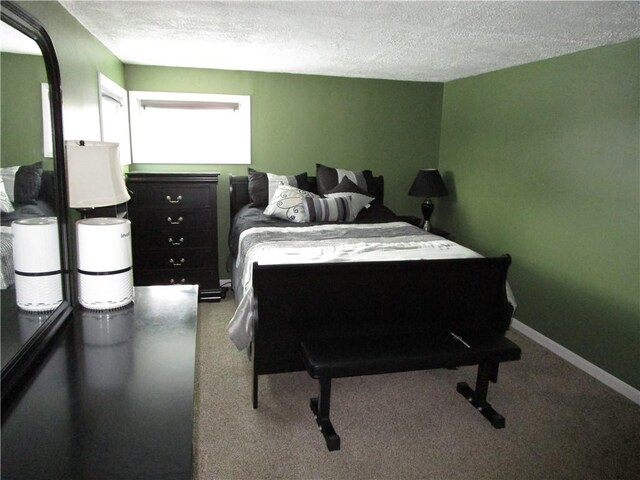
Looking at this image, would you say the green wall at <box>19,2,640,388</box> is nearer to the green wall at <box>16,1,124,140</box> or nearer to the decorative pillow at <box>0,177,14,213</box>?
the green wall at <box>16,1,124,140</box>

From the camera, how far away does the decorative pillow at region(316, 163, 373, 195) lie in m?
4.16

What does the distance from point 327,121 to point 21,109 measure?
11.0 feet

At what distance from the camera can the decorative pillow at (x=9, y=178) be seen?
1132mm

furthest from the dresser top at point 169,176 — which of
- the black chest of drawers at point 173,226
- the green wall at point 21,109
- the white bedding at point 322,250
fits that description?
the green wall at point 21,109

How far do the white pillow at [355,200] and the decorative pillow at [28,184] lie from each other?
2640mm

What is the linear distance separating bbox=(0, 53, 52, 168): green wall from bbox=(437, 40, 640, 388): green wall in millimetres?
3003

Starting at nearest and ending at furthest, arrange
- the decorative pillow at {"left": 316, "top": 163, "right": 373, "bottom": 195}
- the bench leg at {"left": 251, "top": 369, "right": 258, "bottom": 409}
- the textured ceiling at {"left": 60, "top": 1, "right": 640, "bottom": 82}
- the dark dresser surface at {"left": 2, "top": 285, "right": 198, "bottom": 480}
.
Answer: the dark dresser surface at {"left": 2, "top": 285, "right": 198, "bottom": 480}, the textured ceiling at {"left": 60, "top": 1, "right": 640, "bottom": 82}, the bench leg at {"left": 251, "top": 369, "right": 258, "bottom": 409}, the decorative pillow at {"left": 316, "top": 163, "right": 373, "bottom": 195}

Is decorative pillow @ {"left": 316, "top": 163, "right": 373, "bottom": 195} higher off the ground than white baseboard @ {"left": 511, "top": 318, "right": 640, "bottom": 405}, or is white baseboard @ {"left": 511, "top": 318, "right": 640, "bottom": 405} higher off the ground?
decorative pillow @ {"left": 316, "top": 163, "right": 373, "bottom": 195}

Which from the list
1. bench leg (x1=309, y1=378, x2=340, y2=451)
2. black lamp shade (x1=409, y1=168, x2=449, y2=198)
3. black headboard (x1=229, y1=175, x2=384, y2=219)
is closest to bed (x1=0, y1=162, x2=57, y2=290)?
bench leg (x1=309, y1=378, x2=340, y2=451)

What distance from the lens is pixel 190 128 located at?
166 inches

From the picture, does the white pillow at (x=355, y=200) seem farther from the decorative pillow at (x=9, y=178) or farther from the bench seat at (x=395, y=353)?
the decorative pillow at (x=9, y=178)

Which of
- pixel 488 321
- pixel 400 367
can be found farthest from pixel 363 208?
pixel 400 367

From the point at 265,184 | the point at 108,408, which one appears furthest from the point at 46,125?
the point at 265,184

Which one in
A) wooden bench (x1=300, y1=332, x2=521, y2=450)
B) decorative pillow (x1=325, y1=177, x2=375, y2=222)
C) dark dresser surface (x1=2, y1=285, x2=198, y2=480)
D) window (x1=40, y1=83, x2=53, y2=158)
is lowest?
wooden bench (x1=300, y1=332, x2=521, y2=450)
